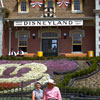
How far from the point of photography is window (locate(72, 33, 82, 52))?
2462cm

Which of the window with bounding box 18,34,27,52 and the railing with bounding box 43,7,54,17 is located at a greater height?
the railing with bounding box 43,7,54,17

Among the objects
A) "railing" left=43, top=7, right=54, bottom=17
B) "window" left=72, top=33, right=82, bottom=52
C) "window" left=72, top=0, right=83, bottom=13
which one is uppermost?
"window" left=72, top=0, right=83, bottom=13

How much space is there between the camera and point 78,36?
81.1 feet

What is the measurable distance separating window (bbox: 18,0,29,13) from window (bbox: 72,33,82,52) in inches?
217

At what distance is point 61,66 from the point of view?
56.4ft

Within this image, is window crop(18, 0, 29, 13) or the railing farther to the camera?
window crop(18, 0, 29, 13)

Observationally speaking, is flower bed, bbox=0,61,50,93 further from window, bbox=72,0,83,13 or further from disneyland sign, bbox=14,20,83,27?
window, bbox=72,0,83,13

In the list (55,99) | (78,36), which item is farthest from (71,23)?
(55,99)

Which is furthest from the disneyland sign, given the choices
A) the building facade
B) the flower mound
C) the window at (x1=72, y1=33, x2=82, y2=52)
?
the flower mound

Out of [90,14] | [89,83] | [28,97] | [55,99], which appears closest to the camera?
[55,99]

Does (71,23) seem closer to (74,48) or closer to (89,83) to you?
(74,48)

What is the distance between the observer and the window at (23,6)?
25.2m

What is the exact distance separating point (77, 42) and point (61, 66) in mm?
7966

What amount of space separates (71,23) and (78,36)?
1.81m
